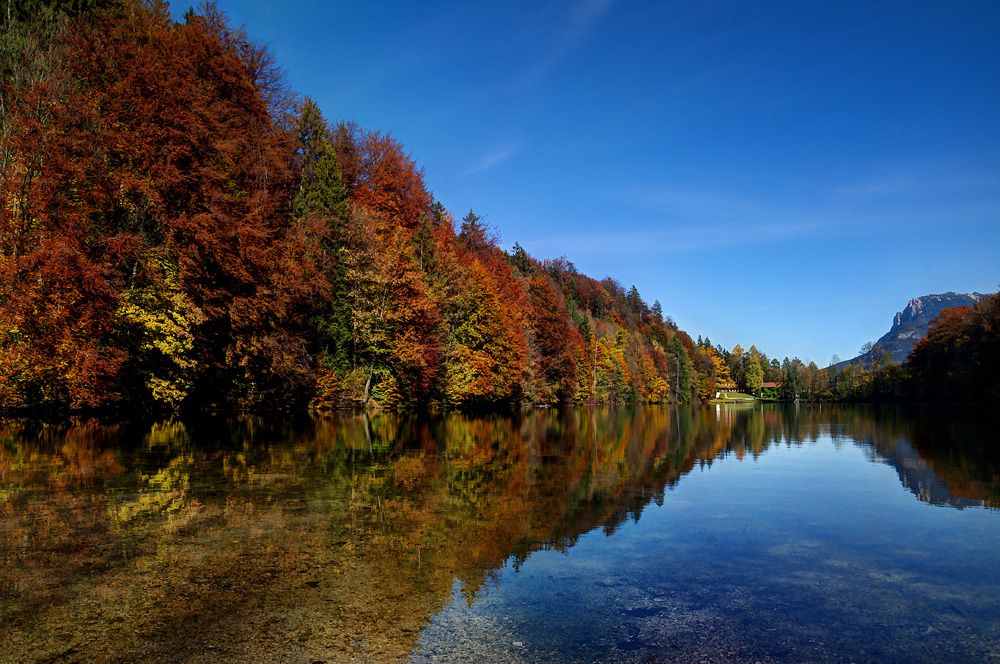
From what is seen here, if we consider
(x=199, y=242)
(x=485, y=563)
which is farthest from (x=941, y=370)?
(x=485, y=563)

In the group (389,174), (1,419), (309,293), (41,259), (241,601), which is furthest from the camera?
(389,174)

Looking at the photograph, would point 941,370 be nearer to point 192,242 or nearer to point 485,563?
point 192,242

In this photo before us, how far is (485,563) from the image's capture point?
605cm

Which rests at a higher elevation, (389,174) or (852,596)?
(389,174)

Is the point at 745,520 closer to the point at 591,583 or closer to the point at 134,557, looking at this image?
the point at 591,583

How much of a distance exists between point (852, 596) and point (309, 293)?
2850 cm

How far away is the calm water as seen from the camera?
13.6 ft

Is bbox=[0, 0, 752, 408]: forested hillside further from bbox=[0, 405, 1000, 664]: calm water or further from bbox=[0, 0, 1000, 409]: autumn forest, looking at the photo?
bbox=[0, 405, 1000, 664]: calm water

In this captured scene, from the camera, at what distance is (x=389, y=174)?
141ft

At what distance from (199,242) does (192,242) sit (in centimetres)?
30

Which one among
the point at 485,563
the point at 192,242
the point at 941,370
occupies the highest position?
the point at 192,242


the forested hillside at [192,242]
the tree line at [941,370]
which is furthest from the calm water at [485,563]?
the tree line at [941,370]

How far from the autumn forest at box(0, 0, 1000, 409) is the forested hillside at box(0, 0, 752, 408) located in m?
0.10

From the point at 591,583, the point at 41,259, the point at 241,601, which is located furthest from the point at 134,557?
the point at 41,259
